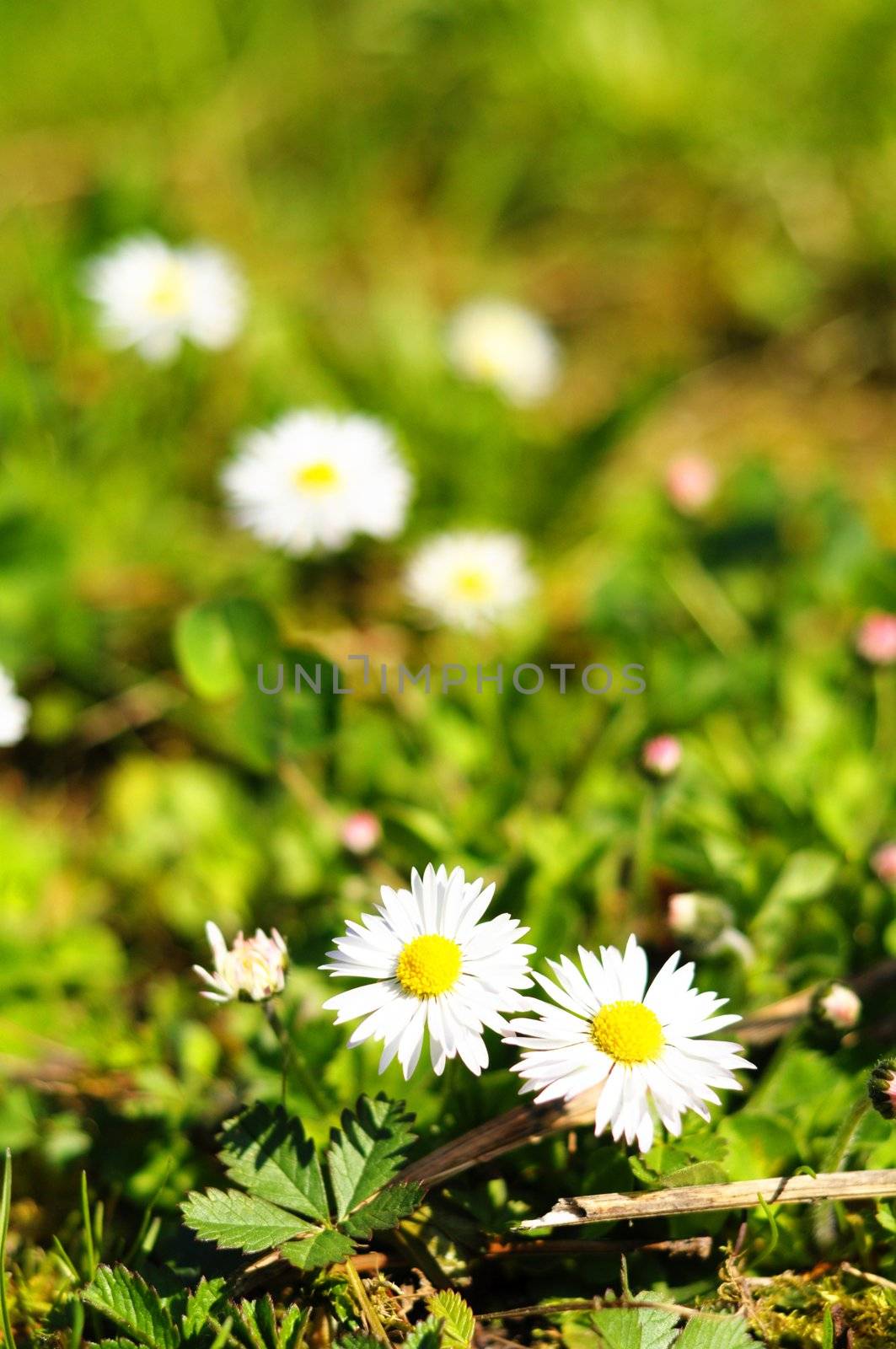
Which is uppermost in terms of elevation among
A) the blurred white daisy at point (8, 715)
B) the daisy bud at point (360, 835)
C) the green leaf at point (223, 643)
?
the green leaf at point (223, 643)

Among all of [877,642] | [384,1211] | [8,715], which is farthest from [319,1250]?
[877,642]

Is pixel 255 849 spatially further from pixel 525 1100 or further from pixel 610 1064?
pixel 610 1064

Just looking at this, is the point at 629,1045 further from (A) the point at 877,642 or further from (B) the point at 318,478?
(B) the point at 318,478

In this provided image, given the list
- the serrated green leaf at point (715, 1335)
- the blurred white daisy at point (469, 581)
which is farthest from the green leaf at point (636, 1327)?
the blurred white daisy at point (469, 581)

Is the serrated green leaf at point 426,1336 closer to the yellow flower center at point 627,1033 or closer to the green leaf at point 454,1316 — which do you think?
the green leaf at point 454,1316

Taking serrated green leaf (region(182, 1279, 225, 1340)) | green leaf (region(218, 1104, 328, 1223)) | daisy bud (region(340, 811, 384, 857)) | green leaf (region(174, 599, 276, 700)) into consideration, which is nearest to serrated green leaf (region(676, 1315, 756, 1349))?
green leaf (region(218, 1104, 328, 1223))

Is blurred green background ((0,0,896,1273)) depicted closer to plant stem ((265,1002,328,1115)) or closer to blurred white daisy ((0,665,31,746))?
plant stem ((265,1002,328,1115))
